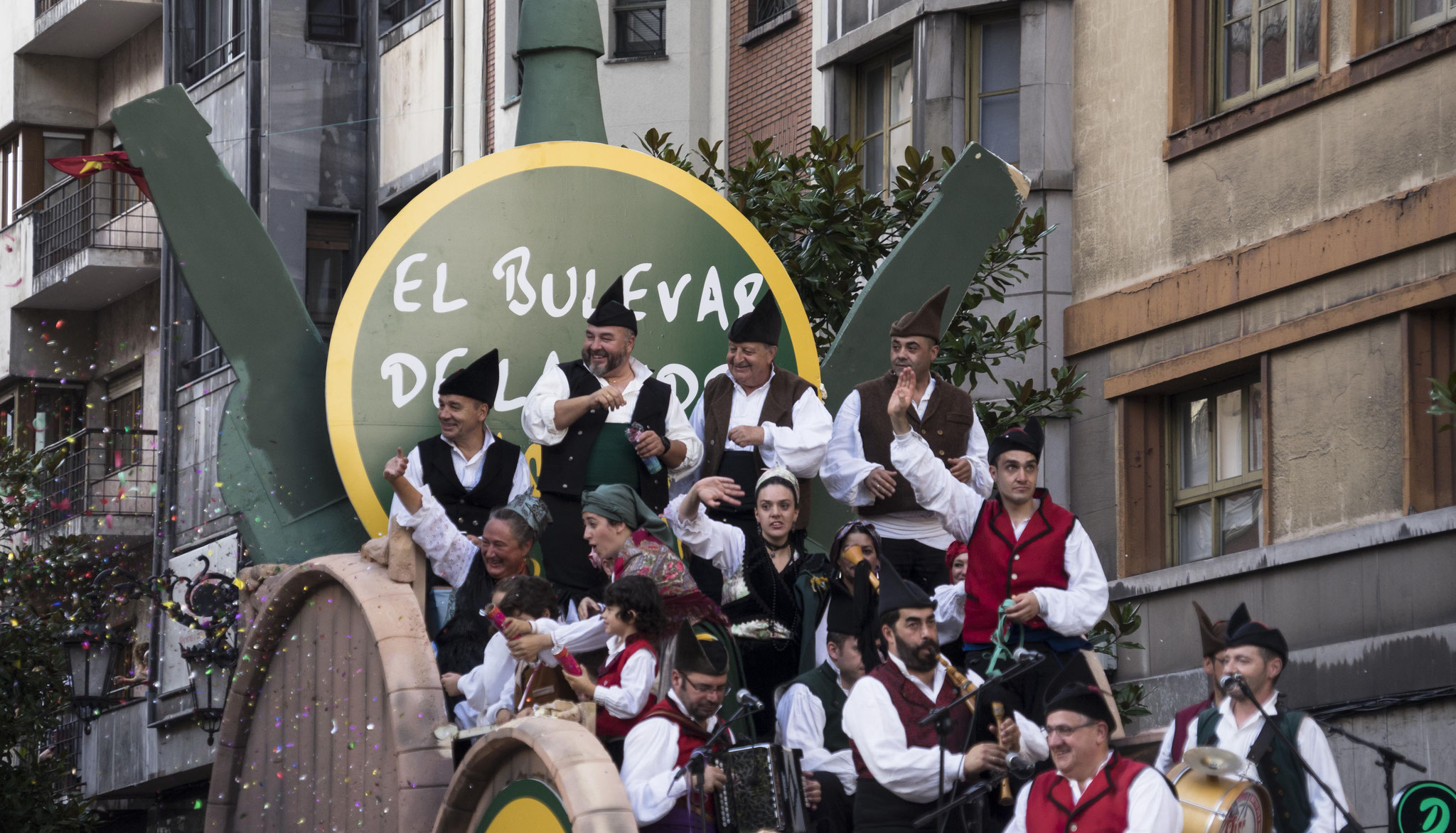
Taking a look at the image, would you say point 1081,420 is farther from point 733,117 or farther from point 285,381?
point 285,381

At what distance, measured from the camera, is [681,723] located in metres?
8.67

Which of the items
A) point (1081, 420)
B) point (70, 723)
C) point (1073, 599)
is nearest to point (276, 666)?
point (1073, 599)

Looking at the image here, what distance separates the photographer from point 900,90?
67.1ft

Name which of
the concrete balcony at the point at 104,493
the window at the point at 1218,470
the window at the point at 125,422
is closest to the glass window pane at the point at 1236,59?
the window at the point at 1218,470

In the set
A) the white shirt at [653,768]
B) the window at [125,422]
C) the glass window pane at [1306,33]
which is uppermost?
the glass window pane at [1306,33]

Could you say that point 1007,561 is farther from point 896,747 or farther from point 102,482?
point 102,482

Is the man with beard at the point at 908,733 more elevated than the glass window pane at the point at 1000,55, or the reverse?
the glass window pane at the point at 1000,55

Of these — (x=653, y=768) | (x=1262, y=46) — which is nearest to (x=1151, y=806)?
(x=653, y=768)

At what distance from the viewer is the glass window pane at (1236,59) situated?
16.5 meters

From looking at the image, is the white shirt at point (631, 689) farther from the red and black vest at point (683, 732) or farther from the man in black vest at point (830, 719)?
the man in black vest at point (830, 719)

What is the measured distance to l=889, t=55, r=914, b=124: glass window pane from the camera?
66.5ft

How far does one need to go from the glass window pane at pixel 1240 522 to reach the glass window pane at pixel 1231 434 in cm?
18

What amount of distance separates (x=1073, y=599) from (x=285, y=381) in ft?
12.5

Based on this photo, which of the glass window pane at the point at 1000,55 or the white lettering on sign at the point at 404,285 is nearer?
the white lettering on sign at the point at 404,285
